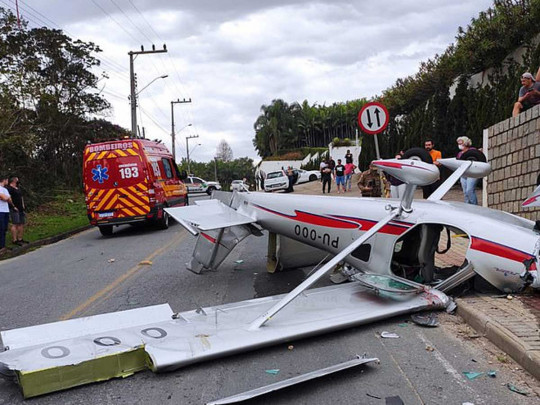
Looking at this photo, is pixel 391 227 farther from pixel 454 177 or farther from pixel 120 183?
pixel 120 183

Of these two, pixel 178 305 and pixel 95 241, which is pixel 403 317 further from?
pixel 95 241

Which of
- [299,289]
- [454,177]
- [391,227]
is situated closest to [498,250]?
[391,227]

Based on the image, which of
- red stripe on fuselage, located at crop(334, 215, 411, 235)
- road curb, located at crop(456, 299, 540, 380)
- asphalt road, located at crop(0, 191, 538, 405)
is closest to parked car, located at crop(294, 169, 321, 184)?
asphalt road, located at crop(0, 191, 538, 405)

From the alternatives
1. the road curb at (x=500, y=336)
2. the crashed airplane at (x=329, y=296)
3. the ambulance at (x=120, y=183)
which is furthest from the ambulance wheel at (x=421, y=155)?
the ambulance at (x=120, y=183)

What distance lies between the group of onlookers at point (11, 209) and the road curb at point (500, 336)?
34.6ft

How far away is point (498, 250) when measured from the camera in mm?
4754

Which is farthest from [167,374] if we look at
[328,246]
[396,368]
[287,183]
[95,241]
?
[287,183]

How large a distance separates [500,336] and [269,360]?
1944mm

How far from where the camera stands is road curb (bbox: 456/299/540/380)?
363 cm

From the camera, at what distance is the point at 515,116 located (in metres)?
9.29

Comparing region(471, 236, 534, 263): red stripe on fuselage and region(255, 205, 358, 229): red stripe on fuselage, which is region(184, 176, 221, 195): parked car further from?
region(471, 236, 534, 263): red stripe on fuselage

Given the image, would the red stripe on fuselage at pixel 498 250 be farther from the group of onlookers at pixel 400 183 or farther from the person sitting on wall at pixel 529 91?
the person sitting on wall at pixel 529 91

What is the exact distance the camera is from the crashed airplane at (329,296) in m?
3.84

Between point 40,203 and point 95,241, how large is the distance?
1062cm
